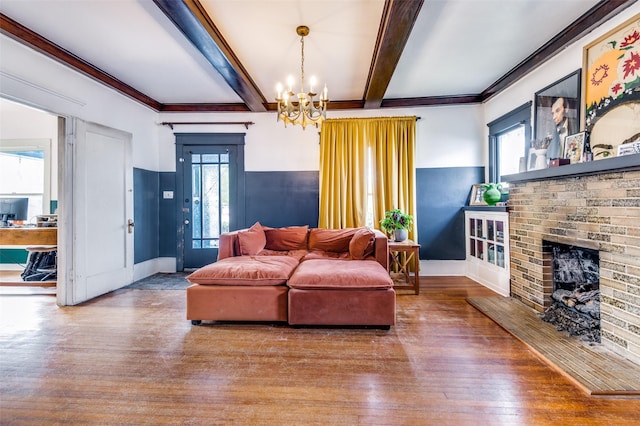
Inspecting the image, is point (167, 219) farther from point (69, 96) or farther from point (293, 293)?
point (293, 293)

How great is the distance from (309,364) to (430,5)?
297 cm

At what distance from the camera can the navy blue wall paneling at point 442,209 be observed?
4.61 metres

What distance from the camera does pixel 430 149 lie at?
4652mm

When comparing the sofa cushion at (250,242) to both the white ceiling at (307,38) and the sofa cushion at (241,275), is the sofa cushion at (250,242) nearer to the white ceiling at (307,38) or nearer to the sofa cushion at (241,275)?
the sofa cushion at (241,275)

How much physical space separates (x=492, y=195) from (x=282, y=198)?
314 centimetres

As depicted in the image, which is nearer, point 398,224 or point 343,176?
point 398,224

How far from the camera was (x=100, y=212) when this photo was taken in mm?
3781

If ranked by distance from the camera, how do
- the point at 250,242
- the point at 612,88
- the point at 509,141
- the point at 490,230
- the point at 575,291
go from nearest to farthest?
the point at 612,88, the point at 575,291, the point at 250,242, the point at 490,230, the point at 509,141

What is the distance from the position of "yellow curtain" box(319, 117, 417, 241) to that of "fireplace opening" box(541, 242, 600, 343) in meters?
1.88

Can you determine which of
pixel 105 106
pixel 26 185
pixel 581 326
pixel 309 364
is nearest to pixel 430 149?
pixel 581 326

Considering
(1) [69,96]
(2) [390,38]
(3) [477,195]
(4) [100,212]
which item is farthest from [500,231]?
(1) [69,96]

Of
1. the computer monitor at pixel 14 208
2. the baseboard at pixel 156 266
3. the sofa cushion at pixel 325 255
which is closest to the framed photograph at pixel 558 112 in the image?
the sofa cushion at pixel 325 255

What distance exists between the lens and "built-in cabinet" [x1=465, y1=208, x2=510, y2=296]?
366 centimetres

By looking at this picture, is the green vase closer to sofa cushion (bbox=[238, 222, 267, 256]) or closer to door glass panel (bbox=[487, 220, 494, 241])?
door glass panel (bbox=[487, 220, 494, 241])
